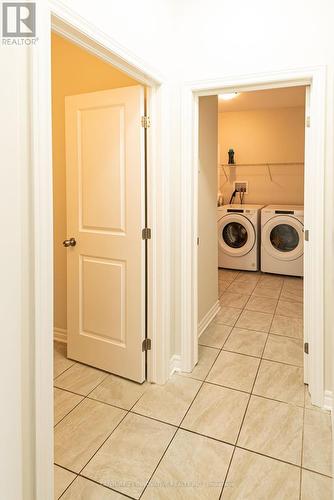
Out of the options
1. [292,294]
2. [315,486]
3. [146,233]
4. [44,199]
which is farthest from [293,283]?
[44,199]

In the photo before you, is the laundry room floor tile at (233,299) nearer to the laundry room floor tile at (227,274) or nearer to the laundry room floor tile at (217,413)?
the laundry room floor tile at (227,274)

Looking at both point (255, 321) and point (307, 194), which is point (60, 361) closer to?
point (255, 321)

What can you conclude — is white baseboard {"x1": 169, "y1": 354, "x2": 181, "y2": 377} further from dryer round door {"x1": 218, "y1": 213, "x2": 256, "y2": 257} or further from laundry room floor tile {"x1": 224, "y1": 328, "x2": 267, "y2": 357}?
dryer round door {"x1": 218, "y1": 213, "x2": 256, "y2": 257}

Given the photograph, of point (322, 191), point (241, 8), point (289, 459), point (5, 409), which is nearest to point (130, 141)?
point (241, 8)

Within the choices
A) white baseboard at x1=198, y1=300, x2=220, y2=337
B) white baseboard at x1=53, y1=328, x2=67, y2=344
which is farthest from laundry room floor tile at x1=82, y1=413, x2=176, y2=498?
white baseboard at x1=198, y1=300, x2=220, y2=337

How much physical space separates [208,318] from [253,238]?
2072 millimetres

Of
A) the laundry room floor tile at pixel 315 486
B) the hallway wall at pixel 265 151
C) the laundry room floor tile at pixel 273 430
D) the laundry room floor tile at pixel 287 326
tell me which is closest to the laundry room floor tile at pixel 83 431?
the laundry room floor tile at pixel 273 430

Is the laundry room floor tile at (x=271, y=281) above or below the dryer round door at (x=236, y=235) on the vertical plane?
below

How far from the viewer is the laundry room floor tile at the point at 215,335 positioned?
2929 mm

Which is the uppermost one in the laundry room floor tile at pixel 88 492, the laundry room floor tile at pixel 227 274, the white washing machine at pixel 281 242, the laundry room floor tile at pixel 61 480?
the white washing machine at pixel 281 242

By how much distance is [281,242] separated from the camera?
4961 mm

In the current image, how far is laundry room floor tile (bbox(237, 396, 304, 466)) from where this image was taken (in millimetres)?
1720

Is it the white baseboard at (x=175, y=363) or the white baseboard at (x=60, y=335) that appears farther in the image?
the white baseboard at (x=60, y=335)

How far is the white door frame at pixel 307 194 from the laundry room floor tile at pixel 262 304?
148 cm
